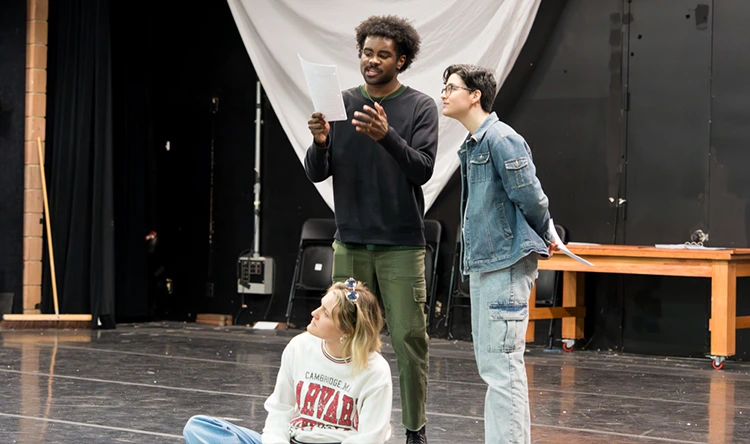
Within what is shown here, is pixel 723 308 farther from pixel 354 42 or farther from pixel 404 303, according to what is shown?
pixel 404 303

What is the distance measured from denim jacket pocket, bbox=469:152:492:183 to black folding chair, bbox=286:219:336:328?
179 inches

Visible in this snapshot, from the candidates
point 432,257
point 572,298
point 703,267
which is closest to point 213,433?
point 703,267

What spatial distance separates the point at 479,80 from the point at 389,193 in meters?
0.53

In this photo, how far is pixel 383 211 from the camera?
3355 mm

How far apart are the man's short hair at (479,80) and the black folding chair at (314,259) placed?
4530mm

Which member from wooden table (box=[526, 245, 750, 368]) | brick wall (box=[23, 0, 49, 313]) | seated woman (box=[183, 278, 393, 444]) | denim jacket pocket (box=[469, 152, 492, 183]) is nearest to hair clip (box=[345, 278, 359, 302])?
seated woman (box=[183, 278, 393, 444])

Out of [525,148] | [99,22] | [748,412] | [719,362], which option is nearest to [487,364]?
[525,148]

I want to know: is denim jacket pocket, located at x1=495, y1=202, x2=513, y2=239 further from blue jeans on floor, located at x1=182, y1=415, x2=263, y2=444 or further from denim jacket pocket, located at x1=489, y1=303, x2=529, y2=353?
blue jeans on floor, located at x1=182, y1=415, x2=263, y2=444

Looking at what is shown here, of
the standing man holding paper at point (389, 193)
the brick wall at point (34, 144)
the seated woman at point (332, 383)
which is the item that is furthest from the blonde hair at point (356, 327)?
the brick wall at point (34, 144)

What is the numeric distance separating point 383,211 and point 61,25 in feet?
17.0

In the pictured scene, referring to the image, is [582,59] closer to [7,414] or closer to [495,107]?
[495,107]

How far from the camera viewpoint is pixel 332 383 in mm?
2707

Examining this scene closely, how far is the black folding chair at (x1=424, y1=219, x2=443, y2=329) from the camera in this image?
712cm

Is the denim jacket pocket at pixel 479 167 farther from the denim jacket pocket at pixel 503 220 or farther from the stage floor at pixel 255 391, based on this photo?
the stage floor at pixel 255 391
